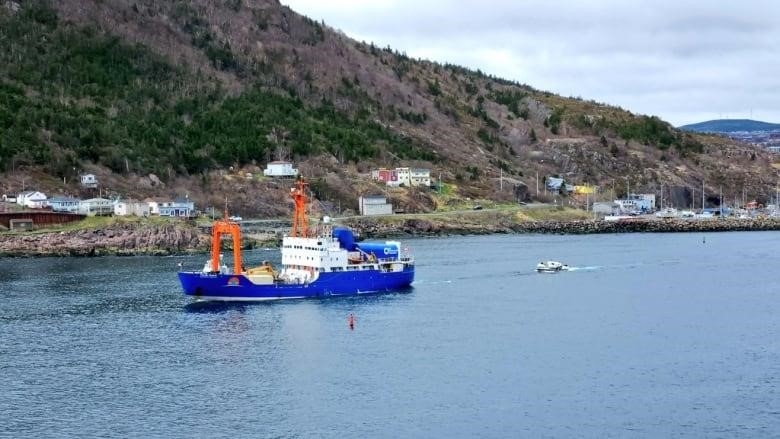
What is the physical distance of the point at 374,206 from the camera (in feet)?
579

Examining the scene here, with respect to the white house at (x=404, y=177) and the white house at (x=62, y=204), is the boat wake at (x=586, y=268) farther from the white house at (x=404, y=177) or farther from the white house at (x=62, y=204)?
the white house at (x=404, y=177)

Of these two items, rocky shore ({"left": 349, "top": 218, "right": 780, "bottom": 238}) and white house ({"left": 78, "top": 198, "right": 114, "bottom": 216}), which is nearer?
white house ({"left": 78, "top": 198, "right": 114, "bottom": 216})

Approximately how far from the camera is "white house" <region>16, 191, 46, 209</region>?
149m

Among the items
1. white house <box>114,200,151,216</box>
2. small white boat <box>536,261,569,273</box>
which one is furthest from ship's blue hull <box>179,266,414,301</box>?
white house <box>114,200,151,216</box>

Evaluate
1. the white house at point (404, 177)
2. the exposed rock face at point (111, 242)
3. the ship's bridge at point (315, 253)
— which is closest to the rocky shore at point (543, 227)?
the white house at point (404, 177)

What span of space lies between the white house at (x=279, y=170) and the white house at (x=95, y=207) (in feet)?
123

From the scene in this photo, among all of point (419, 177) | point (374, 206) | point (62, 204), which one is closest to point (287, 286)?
point (62, 204)

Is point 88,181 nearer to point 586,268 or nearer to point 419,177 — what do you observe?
point 419,177

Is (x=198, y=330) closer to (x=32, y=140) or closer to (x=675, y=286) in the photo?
(x=675, y=286)

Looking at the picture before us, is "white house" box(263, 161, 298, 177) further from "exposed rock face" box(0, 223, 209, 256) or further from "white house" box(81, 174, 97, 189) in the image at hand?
"exposed rock face" box(0, 223, 209, 256)

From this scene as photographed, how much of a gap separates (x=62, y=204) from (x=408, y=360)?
3817 inches

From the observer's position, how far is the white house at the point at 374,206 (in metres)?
175

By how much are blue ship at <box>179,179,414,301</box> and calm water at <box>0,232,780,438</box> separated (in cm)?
225

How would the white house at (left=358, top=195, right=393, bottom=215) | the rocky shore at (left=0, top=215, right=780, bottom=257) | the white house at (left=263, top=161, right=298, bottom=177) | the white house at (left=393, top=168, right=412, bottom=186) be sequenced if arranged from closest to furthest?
1. the rocky shore at (left=0, top=215, right=780, bottom=257)
2. the white house at (left=358, top=195, right=393, bottom=215)
3. the white house at (left=263, top=161, right=298, bottom=177)
4. the white house at (left=393, top=168, right=412, bottom=186)
